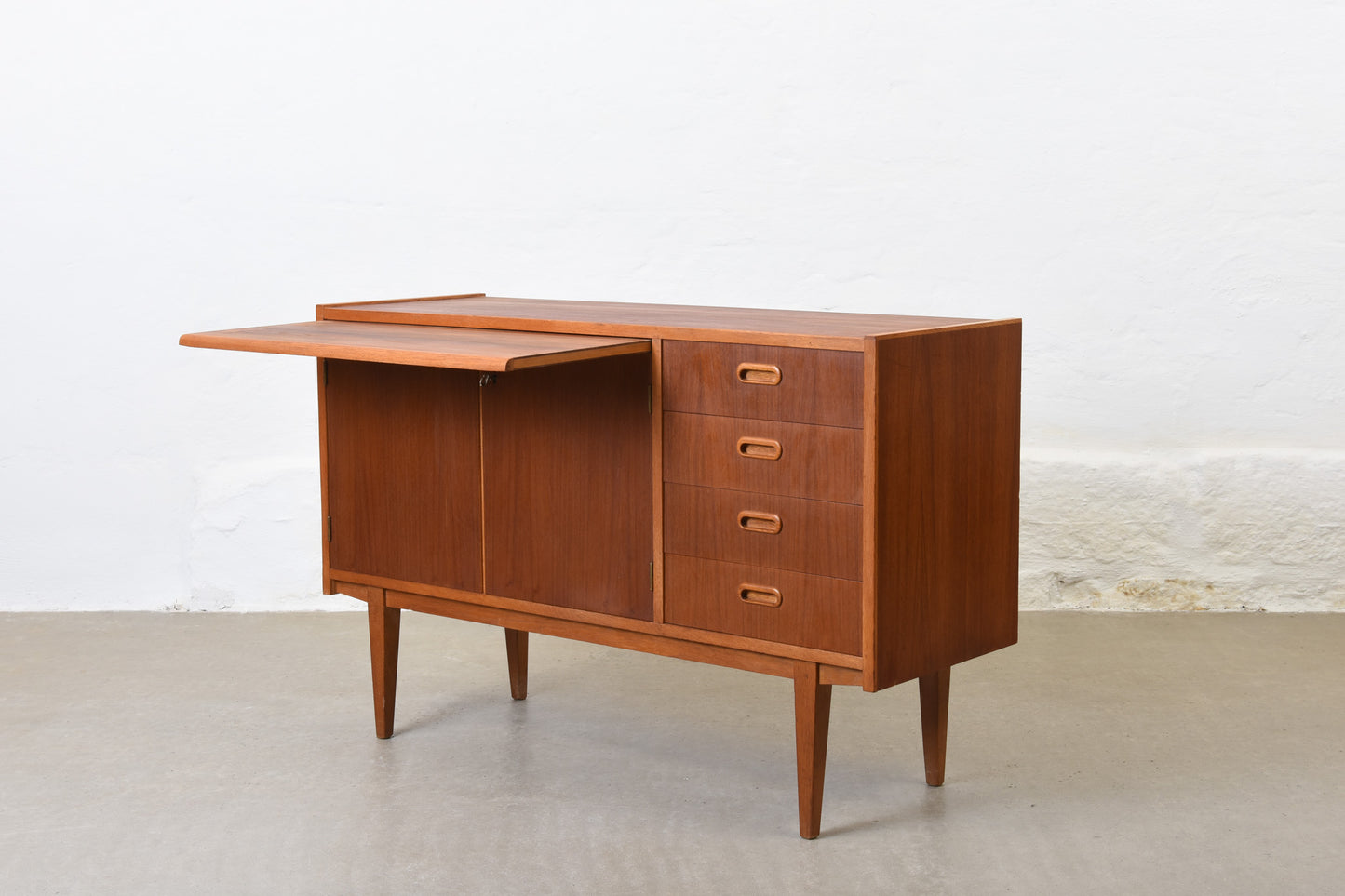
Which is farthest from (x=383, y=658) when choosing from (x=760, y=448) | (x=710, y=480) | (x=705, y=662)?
(x=760, y=448)

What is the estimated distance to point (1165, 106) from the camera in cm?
480

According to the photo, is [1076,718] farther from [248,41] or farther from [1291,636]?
[248,41]

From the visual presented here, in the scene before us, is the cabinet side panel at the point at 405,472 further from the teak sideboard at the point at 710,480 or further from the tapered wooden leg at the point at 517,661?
the tapered wooden leg at the point at 517,661

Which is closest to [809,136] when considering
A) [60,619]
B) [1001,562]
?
[1001,562]

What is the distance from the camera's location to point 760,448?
116 inches

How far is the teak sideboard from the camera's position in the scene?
9.34 feet

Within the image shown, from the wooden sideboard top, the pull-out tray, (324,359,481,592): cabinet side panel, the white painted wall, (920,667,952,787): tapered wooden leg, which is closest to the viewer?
the pull-out tray

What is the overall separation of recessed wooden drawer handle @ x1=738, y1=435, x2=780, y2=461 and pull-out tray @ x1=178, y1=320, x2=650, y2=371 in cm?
28

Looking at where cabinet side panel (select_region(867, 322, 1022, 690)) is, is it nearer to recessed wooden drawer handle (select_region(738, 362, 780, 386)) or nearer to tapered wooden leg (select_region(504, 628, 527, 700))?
recessed wooden drawer handle (select_region(738, 362, 780, 386))

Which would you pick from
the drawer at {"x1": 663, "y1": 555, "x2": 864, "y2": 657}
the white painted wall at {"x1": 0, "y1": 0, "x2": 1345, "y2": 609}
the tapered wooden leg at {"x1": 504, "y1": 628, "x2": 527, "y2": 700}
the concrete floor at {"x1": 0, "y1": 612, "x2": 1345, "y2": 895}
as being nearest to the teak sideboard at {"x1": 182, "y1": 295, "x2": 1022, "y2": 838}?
the drawer at {"x1": 663, "y1": 555, "x2": 864, "y2": 657}

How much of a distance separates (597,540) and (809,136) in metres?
2.22

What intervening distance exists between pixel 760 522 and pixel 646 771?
81 cm

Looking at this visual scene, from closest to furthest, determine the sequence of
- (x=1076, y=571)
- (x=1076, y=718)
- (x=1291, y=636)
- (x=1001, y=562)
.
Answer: (x=1001, y=562) → (x=1076, y=718) → (x=1291, y=636) → (x=1076, y=571)

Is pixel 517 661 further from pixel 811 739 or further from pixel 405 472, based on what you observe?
pixel 811 739
